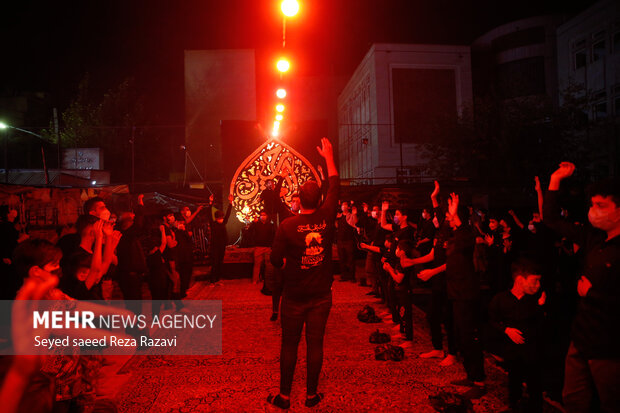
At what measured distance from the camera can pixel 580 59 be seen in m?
27.2

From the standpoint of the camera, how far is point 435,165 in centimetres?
2242

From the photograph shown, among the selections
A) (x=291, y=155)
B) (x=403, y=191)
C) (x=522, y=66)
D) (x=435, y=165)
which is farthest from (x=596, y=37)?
(x=291, y=155)

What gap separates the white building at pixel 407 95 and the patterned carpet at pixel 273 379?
67.0ft

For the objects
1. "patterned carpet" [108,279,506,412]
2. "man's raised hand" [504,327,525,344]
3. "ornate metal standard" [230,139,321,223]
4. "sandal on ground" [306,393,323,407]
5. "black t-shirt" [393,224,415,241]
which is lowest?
"patterned carpet" [108,279,506,412]

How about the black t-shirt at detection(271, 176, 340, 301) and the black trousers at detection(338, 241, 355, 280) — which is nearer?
the black t-shirt at detection(271, 176, 340, 301)

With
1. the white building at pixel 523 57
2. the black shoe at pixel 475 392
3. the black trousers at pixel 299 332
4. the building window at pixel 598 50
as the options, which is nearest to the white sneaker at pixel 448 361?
the black shoe at pixel 475 392

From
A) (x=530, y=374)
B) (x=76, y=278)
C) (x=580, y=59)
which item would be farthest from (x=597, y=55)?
(x=76, y=278)

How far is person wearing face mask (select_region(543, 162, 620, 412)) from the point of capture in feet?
7.62

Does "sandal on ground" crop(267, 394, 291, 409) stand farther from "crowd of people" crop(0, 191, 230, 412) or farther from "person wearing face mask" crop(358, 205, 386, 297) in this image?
"person wearing face mask" crop(358, 205, 386, 297)

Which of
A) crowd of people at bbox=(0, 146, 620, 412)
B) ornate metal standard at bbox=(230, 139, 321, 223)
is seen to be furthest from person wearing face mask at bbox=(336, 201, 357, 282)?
crowd of people at bbox=(0, 146, 620, 412)

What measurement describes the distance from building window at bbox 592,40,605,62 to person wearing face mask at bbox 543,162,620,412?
99.4 feet

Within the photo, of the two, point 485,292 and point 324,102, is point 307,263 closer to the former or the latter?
point 485,292

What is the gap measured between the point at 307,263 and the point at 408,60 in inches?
1010

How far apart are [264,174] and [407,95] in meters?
16.9
